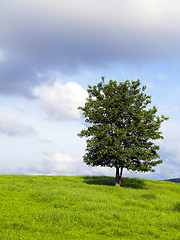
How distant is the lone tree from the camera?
135 ft

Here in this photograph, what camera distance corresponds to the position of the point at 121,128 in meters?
43.0

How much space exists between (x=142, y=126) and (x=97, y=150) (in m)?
8.07

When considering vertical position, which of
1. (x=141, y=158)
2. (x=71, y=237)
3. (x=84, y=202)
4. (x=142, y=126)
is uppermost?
(x=142, y=126)

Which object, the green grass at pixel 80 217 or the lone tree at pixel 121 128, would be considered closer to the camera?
the green grass at pixel 80 217

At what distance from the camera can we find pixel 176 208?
93.9 feet

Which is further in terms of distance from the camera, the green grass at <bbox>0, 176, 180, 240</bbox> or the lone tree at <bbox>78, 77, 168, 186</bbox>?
the lone tree at <bbox>78, 77, 168, 186</bbox>

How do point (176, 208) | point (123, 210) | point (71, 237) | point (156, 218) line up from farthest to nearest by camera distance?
point (176, 208) → point (123, 210) → point (156, 218) → point (71, 237)

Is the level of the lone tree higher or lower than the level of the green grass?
higher

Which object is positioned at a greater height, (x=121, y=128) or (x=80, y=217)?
(x=121, y=128)

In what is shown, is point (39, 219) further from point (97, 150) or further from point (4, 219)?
point (97, 150)

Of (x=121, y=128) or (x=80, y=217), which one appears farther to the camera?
(x=121, y=128)

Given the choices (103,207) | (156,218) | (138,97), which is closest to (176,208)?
(156,218)

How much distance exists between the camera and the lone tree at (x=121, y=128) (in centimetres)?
4122

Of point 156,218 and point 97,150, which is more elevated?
point 97,150
